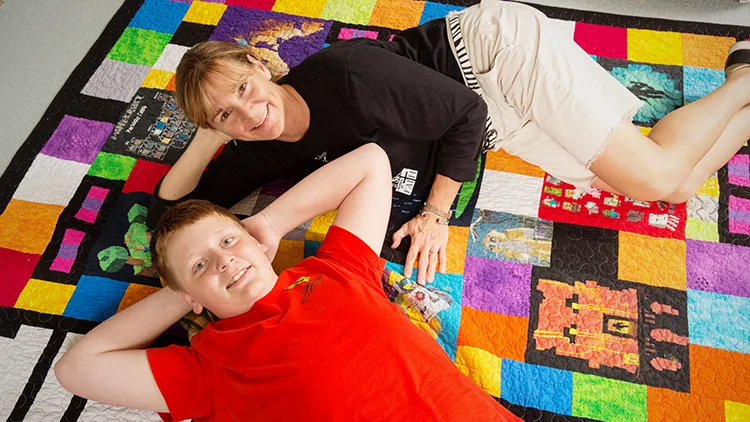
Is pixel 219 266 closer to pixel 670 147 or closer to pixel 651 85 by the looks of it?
pixel 670 147

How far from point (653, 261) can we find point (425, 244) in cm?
57

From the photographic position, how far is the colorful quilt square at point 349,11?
2186 mm

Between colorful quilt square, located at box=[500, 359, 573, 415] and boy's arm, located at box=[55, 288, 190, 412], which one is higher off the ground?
colorful quilt square, located at box=[500, 359, 573, 415]

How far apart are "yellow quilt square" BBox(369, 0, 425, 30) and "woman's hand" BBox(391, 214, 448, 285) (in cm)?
79

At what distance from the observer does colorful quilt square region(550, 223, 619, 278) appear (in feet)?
5.33

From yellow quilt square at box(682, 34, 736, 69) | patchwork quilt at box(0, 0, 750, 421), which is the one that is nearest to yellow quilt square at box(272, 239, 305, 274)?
patchwork quilt at box(0, 0, 750, 421)

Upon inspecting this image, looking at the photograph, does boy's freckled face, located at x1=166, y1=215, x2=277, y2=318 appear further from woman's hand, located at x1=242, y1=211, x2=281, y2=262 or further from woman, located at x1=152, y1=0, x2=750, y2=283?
woman, located at x1=152, y1=0, x2=750, y2=283

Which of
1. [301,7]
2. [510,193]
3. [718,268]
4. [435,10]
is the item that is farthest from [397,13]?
[718,268]

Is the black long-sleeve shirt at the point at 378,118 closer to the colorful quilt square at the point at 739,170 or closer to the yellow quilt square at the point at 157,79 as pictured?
the yellow quilt square at the point at 157,79

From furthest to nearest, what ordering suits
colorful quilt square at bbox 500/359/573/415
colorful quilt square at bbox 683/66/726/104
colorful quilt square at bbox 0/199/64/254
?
colorful quilt square at bbox 683/66/726/104 → colorful quilt square at bbox 0/199/64/254 → colorful quilt square at bbox 500/359/573/415

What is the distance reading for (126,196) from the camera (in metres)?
1.85

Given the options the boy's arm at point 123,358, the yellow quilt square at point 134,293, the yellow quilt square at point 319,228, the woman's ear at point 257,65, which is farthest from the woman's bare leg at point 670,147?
the yellow quilt square at point 134,293

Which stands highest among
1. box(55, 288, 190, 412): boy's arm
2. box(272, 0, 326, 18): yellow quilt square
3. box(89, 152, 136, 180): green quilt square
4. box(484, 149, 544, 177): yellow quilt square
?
box(272, 0, 326, 18): yellow quilt square

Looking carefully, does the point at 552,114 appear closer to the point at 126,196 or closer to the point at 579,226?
the point at 579,226
